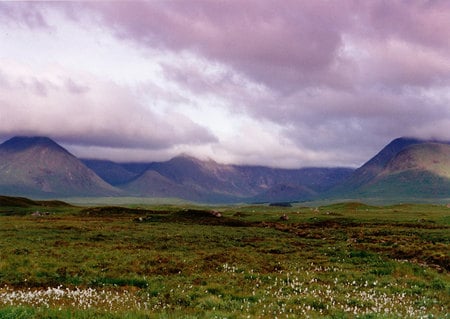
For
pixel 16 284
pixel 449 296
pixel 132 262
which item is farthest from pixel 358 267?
pixel 16 284

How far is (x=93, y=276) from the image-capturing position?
22953 millimetres

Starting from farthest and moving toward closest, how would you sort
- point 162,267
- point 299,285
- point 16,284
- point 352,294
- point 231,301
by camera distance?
point 162,267 < point 16,284 < point 299,285 < point 352,294 < point 231,301

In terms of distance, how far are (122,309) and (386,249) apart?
98.5 ft

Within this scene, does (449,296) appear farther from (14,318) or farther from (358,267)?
(14,318)

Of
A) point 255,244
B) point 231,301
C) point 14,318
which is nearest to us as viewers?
point 14,318

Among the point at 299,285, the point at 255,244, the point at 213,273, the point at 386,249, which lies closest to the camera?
the point at 299,285

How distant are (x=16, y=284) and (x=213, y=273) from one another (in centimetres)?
1097

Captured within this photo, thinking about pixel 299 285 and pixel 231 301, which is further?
pixel 299 285

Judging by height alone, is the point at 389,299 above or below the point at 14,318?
below

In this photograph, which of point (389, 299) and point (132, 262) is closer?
point (389, 299)

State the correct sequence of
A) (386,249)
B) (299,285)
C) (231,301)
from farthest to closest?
1. (386,249)
2. (299,285)
3. (231,301)

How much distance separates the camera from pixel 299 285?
1969 centimetres

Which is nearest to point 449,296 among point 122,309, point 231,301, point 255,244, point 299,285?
point 299,285

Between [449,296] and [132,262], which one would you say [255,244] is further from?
[449,296]
